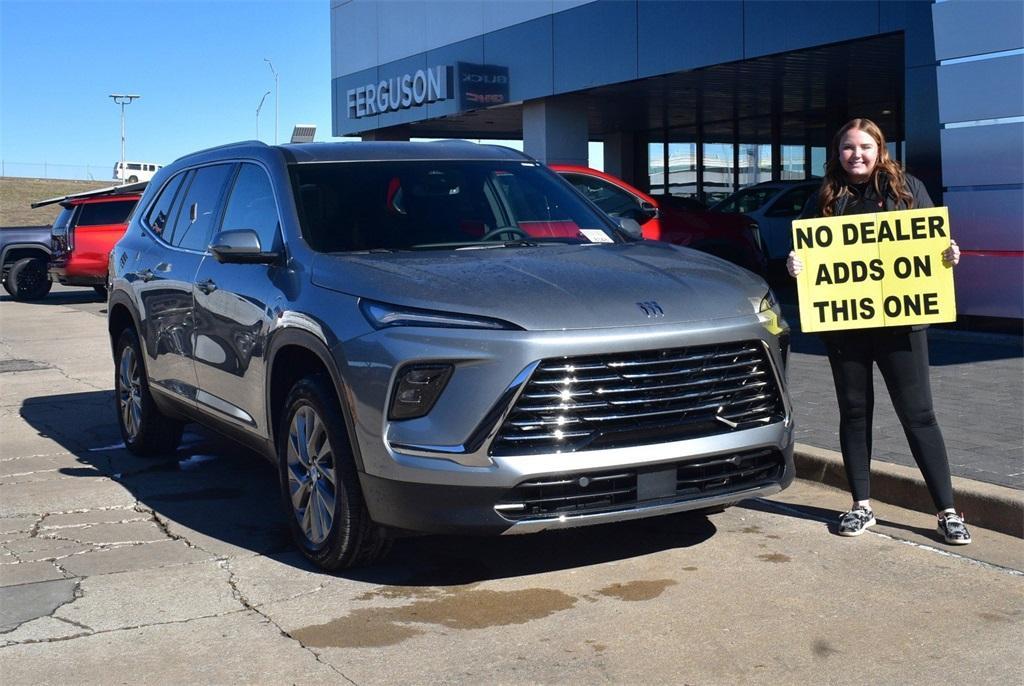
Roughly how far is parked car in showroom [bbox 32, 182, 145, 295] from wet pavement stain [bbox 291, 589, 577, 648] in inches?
734

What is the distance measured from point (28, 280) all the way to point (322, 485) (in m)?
22.1

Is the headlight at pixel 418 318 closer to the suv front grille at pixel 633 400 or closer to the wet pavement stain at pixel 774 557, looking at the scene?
the suv front grille at pixel 633 400

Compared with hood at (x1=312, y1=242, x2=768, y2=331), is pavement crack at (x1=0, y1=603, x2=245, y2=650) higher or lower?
lower

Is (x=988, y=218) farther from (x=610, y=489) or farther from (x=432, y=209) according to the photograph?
(x=610, y=489)

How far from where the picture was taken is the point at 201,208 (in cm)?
690


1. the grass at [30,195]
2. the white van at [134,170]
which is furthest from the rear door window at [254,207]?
the white van at [134,170]

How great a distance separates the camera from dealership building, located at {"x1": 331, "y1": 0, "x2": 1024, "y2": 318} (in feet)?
38.5

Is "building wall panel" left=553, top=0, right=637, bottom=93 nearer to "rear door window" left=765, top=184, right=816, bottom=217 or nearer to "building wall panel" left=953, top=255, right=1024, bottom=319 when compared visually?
"rear door window" left=765, top=184, right=816, bottom=217

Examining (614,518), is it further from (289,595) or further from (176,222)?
(176,222)

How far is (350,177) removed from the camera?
19.5ft

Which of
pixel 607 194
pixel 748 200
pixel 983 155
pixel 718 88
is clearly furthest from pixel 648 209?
pixel 718 88

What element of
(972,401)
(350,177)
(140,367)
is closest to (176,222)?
(140,367)

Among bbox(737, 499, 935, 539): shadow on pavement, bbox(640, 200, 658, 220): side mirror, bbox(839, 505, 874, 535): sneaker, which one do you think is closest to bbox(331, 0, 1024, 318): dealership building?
bbox(640, 200, 658, 220): side mirror

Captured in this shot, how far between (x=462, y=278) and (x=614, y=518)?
3.70 ft
